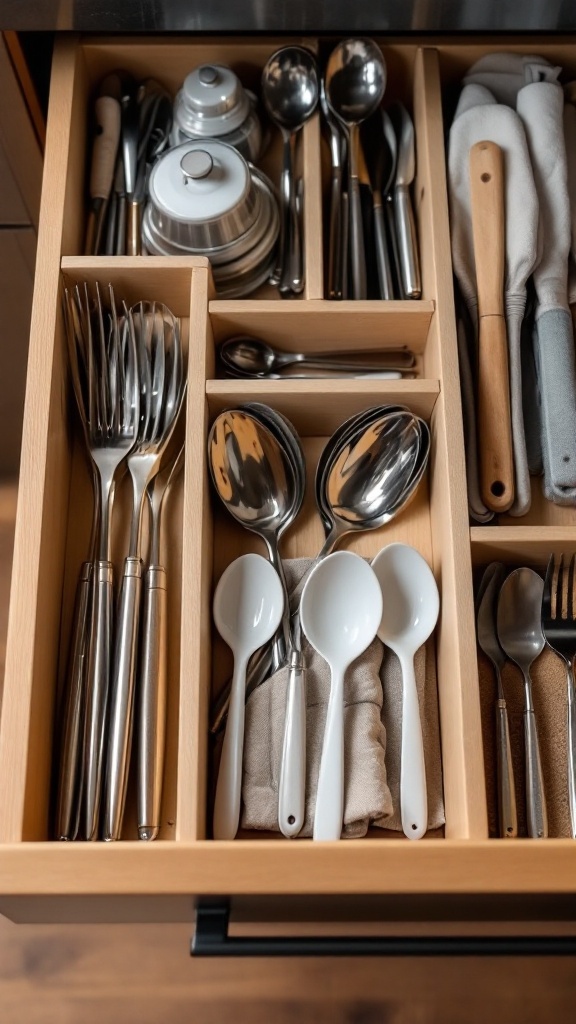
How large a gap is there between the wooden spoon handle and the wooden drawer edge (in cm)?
28

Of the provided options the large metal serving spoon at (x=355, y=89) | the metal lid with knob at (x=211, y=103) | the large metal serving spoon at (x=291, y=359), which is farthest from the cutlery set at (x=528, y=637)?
the metal lid with knob at (x=211, y=103)

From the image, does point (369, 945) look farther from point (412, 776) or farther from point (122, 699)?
point (122, 699)

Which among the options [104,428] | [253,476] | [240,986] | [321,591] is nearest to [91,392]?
[104,428]

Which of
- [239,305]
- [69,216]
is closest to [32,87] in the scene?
[69,216]

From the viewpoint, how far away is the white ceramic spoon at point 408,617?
667mm

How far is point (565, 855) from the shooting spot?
1.84 ft

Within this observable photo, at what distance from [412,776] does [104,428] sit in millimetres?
365

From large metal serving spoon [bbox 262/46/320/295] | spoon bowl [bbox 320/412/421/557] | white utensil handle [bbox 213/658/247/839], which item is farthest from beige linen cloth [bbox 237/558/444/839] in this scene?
large metal serving spoon [bbox 262/46/320/295]

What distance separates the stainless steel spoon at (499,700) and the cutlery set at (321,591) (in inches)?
1.9

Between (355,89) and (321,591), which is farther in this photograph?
(355,89)

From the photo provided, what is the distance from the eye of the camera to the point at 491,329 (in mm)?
759

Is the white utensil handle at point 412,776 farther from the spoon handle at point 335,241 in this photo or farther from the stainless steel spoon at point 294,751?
the spoon handle at point 335,241

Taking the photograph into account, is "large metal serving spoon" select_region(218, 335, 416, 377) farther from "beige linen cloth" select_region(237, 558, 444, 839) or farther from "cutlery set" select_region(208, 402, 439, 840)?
"beige linen cloth" select_region(237, 558, 444, 839)

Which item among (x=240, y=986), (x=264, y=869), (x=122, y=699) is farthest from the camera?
(x=240, y=986)
